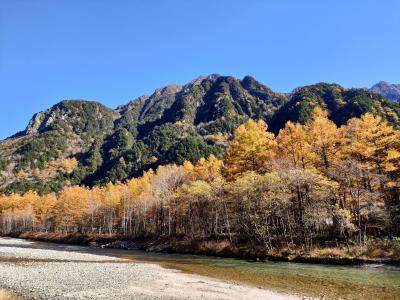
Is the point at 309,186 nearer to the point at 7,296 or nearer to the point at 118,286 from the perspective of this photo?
the point at 118,286

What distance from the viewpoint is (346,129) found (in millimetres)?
49594

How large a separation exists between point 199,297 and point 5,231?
14862cm

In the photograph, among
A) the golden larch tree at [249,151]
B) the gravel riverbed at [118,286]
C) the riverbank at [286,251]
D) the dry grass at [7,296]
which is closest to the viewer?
the dry grass at [7,296]

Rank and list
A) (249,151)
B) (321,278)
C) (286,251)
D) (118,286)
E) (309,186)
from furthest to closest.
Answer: (249,151), (309,186), (286,251), (321,278), (118,286)

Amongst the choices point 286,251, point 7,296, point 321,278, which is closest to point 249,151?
point 286,251

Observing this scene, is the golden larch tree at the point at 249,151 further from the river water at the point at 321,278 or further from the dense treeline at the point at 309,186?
the river water at the point at 321,278

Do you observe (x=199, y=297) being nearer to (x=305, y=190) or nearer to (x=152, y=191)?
(x=305, y=190)

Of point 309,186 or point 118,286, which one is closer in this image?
point 118,286

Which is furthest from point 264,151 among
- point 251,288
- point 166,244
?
point 251,288

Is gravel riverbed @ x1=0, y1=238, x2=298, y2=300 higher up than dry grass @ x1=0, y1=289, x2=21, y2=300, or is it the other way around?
dry grass @ x1=0, y1=289, x2=21, y2=300

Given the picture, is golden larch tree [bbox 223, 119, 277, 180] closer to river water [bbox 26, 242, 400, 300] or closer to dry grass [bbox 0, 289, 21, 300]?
river water [bbox 26, 242, 400, 300]

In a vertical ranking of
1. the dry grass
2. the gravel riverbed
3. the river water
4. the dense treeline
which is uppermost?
the dense treeline

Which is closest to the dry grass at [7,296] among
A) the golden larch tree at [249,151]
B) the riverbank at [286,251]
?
the riverbank at [286,251]

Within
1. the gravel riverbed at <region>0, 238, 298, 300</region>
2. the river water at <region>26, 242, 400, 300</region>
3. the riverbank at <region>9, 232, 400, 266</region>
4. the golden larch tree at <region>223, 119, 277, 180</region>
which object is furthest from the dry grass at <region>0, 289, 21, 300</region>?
the golden larch tree at <region>223, 119, 277, 180</region>
